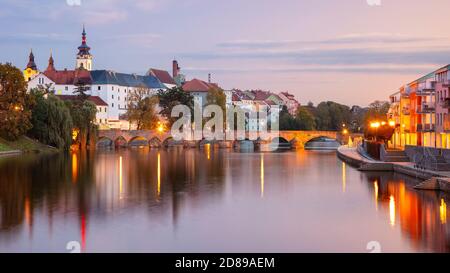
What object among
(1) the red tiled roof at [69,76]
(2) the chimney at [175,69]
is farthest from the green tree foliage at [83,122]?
(2) the chimney at [175,69]

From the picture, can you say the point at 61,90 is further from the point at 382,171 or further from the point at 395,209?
the point at 395,209

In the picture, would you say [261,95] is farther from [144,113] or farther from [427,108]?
[427,108]

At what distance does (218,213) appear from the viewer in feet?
80.9

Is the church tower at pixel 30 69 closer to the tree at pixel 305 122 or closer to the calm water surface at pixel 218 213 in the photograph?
the tree at pixel 305 122

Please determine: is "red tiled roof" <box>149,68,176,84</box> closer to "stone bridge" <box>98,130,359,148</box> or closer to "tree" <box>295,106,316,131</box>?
"tree" <box>295,106,316,131</box>

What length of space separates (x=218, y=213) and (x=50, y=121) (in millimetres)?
45490

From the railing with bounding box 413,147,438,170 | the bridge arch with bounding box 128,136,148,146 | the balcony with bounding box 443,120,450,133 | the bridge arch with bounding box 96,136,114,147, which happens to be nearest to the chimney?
the bridge arch with bounding box 128,136,148,146

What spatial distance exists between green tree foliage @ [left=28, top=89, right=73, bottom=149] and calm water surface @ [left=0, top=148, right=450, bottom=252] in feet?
88.2

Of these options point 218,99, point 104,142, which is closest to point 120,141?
point 104,142

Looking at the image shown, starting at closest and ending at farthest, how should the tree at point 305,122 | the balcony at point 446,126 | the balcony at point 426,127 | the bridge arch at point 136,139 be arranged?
the balcony at point 446,126
the balcony at point 426,127
the bridge arch at point 136,139
the tree at point 305,122

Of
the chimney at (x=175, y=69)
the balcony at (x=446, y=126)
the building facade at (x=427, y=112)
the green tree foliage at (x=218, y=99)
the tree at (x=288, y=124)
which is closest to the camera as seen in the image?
the balcony at (x=446, y=126)

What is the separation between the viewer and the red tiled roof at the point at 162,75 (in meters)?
136

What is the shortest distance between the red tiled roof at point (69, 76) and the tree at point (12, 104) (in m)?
49.7

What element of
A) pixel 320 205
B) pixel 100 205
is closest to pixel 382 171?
pixel 320 205
